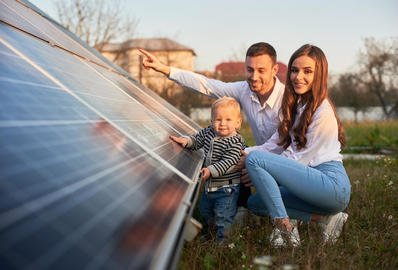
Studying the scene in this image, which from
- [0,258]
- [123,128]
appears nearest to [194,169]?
[123,128]

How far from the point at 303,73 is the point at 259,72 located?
0.56 metres

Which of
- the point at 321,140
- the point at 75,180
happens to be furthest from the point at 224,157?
the point at 75,180

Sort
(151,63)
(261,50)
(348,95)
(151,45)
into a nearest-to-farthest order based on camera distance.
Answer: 1. (261,50)
2. (151,63)
3. (348,95)
4. (151,45)

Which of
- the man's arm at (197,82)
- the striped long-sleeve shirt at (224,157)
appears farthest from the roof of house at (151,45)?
the striped long-sleeve shirt at (224,157)

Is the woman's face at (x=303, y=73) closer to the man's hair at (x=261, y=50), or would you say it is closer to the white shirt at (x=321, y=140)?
the white shirt at (x=321, y=140)

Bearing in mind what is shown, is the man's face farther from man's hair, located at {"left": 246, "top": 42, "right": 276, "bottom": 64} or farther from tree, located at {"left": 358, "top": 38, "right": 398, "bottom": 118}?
tree, located at {"left": 358, "top": 38, "right": 398, "bottom": 118}

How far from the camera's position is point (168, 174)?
107 inches

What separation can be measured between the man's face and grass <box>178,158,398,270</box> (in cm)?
129

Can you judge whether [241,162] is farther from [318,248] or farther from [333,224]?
[318,248]

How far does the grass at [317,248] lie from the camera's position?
3.15 meters

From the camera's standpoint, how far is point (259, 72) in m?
4.68

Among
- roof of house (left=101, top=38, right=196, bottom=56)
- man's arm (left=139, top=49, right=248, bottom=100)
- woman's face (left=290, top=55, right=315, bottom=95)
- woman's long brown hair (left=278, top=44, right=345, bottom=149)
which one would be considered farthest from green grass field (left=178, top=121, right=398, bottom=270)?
roof of house (left=101, top=38, right=196, bottom=56)

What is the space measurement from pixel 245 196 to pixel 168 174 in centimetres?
241

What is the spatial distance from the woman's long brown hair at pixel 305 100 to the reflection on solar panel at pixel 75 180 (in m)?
1.16
